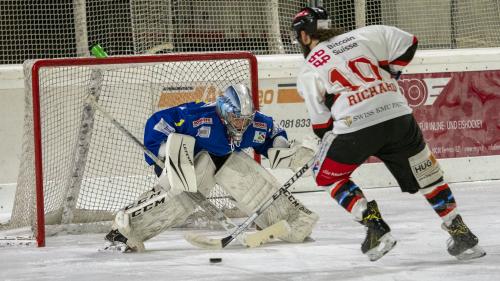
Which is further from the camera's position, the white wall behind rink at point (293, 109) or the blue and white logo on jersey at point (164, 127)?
the white wall behind rink at point (293, 109)

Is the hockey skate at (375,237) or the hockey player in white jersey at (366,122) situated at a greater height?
the hockey player in white jersey at (366,122)

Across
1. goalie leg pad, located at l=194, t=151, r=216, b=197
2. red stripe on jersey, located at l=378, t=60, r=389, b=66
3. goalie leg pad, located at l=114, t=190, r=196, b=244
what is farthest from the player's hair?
goalie leg pad, located at l=114, t=190, r=196, b=244

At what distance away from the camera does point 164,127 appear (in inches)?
180

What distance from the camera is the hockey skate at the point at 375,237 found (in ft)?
→ 12.4

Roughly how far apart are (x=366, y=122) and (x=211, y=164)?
3.82 feet

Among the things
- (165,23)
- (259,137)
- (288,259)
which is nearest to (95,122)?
(165,23)

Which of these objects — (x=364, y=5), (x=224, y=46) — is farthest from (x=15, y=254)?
(x=364, y=5)

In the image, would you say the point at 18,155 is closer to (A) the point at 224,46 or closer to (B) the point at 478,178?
(A) the point at 224,46

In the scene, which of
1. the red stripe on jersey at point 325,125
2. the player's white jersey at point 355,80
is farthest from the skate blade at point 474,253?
the red stripe on jersey at point 325,125

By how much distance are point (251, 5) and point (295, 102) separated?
734mm

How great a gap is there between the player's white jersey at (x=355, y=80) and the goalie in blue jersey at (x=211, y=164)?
2.27 feet

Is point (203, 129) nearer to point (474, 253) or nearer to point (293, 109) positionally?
point (474, 253)

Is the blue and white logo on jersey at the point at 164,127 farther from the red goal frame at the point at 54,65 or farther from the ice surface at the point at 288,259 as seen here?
the red goal frame at the point at 54,65

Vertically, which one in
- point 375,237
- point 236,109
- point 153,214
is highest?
point 236,109
